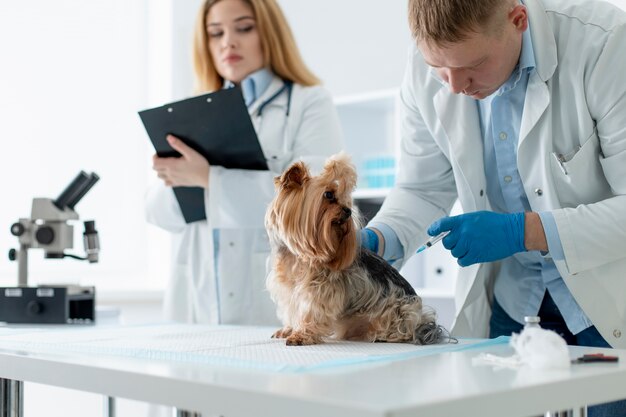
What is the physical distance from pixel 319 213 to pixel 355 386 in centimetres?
57

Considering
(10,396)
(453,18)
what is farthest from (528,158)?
(10,396)

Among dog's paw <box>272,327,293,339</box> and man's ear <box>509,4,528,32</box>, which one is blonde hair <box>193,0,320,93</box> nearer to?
man's ear <box>509,4,528,32</box>

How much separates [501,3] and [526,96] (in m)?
0.24

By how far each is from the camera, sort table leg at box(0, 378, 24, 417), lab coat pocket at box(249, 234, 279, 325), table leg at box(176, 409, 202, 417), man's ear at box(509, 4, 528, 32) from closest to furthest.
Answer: man's ear at box(509, 4, 528, 32), table leg at box(0, 378, 24, 417), table leg at box(176, 409, 202, 417), lab coat pocket at box(249, 234, 279, 325)

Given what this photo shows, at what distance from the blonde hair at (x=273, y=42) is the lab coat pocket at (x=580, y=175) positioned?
1.14 meters

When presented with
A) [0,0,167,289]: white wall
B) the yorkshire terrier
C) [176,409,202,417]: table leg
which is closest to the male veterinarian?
the yorkshire terrier

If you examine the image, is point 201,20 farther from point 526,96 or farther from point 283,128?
point 526,96

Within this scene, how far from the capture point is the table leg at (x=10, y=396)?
1.87 metres

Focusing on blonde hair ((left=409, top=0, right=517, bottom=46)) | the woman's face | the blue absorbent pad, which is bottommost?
the blue absorbent pad

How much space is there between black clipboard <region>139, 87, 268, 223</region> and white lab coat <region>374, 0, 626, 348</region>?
54cm

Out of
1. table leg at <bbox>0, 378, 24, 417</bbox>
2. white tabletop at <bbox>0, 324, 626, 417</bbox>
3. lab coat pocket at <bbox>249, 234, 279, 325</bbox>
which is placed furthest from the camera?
lab coat pocket at <bbox>249, 234, 279, 325</bbox>

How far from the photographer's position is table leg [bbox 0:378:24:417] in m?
1.87

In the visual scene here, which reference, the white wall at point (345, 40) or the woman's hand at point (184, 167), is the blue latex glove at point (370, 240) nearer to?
the woman's hand at point (184, 167)

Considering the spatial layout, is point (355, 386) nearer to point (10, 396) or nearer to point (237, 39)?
point (10, 396)
